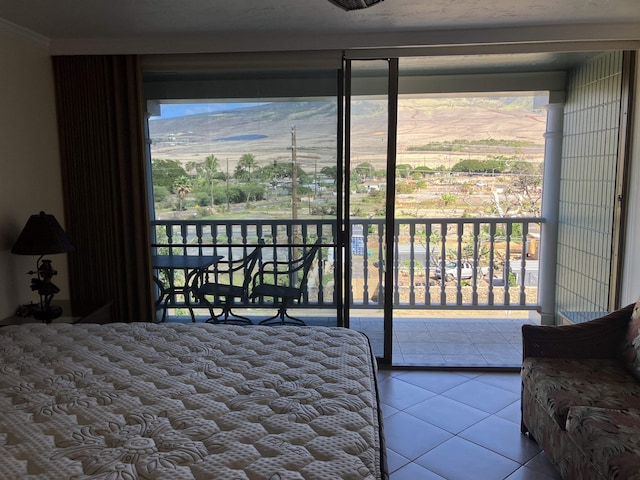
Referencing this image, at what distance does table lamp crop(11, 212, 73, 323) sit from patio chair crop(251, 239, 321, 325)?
4.40 feet

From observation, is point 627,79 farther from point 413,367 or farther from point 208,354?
point 208,354

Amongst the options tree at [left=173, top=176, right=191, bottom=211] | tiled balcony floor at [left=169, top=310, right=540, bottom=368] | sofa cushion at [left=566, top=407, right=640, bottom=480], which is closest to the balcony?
tiled balcony floor at [left=169, top=310, right=540, bottom=368]

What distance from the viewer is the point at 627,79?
3172mm

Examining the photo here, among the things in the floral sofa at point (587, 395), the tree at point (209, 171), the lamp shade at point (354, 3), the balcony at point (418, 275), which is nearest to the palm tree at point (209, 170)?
the tree at point (209, 171)

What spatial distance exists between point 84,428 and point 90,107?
256 cm

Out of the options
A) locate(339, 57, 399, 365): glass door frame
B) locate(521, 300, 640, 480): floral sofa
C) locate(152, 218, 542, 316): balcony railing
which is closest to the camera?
locate(521, 300, 640, 480): floral sofa

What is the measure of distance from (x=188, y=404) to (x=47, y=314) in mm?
1772

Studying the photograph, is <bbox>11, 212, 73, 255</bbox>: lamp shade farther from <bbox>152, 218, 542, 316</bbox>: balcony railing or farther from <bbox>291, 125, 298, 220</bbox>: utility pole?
<bbox>152, 218, 542, 316</bbox>: balcony railing

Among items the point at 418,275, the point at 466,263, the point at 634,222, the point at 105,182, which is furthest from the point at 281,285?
the point at 634,222

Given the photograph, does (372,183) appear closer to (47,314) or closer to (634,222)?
(634,222)

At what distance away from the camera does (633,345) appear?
2.37m

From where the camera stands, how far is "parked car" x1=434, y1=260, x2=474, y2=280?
16.1 ft

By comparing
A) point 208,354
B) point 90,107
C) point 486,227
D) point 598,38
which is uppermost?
point 598,38

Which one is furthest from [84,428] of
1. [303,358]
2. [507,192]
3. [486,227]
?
[507,192]
